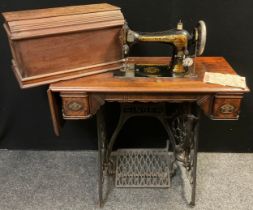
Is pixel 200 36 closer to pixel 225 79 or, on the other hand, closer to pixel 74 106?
pixel 225 79

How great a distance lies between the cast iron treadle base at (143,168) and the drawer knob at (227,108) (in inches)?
29.5

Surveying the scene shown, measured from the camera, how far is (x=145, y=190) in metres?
1.99

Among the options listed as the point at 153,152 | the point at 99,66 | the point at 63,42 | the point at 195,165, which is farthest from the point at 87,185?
the point at 63,42

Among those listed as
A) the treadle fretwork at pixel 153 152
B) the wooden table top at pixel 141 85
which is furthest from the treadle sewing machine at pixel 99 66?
the treadle fretwork at pixel 153 152

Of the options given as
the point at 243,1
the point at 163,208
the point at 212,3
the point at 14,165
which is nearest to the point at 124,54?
the point at 212,3

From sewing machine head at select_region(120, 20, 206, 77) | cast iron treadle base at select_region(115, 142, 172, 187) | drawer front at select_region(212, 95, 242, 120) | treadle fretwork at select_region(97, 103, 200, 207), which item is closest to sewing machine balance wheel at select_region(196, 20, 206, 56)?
sewing machine head at select_region(120, 20, 206, 77)

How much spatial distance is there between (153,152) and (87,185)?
1.79 ft

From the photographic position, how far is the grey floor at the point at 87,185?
189 cm

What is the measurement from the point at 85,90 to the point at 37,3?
0.79m

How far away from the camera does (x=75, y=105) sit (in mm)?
1480

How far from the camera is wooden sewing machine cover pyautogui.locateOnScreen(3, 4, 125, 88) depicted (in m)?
1.40

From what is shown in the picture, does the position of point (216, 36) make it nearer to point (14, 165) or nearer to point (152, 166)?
point (152, 166)

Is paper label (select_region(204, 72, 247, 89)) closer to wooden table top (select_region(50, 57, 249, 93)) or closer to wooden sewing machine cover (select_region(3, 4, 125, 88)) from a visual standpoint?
wooden table top (select_region(50, 57, 249, 93))

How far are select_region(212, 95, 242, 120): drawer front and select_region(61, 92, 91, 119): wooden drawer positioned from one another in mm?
638
